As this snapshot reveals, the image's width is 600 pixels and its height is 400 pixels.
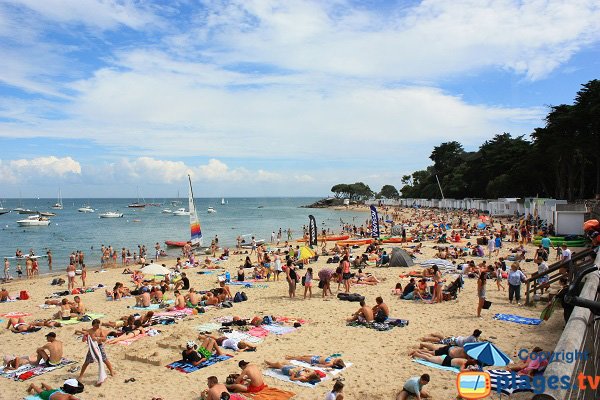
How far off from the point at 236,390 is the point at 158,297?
907 centimetres

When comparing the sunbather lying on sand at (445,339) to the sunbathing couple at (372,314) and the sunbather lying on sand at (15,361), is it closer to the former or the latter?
the sunbathing couple at (372,314)

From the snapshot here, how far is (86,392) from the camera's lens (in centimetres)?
848

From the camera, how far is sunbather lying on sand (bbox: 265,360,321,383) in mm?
8648

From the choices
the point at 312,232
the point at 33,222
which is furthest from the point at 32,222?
the point at 312,232

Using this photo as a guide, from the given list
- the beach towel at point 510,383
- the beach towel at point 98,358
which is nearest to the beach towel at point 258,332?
the beach towel at point 98,358

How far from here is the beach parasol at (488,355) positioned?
24.2ft

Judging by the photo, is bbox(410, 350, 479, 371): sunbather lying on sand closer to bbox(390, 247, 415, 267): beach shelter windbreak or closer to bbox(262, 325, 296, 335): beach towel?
bbox(262, 325, 296, 335): beach towel

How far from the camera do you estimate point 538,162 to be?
52750 millimetres

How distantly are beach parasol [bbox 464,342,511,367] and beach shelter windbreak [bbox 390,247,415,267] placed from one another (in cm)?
1343

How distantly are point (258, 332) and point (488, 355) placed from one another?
6.10 meters

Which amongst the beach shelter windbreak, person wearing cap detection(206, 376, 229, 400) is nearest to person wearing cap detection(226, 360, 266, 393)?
person wearing cap detection(206, 376, 229, 400)

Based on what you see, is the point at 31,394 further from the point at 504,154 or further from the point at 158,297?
the point at 504,154

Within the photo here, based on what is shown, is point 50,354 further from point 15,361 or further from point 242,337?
point 242,337

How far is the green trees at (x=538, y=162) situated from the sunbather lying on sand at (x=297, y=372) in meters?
39.2
